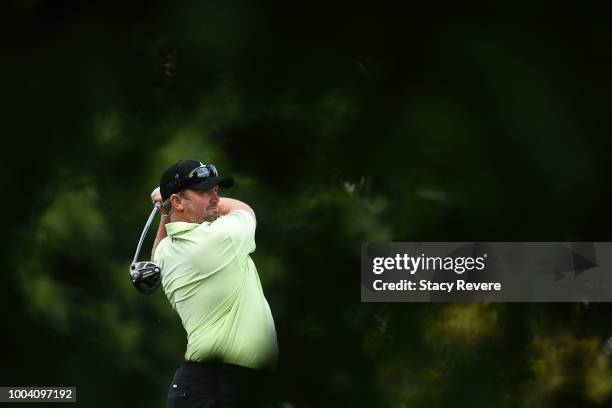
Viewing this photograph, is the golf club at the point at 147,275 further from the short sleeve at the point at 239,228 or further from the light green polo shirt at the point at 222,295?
the short sleeve at the point at 239,228

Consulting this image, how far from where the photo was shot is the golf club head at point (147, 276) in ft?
17.1

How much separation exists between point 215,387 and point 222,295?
0.36 m

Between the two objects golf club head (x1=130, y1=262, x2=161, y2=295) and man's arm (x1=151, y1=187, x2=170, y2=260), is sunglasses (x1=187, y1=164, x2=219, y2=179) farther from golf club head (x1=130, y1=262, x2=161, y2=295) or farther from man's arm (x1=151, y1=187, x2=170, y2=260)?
golf club head (x1=130, y1=262, x2=161, y2=295)

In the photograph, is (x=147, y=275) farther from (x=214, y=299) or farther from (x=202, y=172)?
(x=202, y=172)

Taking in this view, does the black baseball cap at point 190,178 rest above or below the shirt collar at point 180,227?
above

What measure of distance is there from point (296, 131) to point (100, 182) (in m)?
1.06

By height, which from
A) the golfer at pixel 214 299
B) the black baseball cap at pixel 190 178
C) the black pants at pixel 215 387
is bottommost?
the black pants at pixel 215 387

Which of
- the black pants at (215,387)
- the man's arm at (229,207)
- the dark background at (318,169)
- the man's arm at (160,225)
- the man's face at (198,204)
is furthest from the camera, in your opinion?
Answer: the dark background at (318,169)

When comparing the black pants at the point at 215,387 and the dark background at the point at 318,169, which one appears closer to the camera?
the black pants at the point at 215,387

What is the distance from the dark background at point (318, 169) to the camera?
6281 millimetres

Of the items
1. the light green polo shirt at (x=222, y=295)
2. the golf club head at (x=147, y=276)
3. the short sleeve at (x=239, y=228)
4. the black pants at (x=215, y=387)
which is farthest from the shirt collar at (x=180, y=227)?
the black pants at (x=215, y=387)

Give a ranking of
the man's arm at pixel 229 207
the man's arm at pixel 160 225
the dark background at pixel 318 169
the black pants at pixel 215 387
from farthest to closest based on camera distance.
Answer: the dark background at pixel 318 169 < the man's arm at pixel 160 225 < the man's arm at pixel 229 207 < the black pants at pixel 215 387

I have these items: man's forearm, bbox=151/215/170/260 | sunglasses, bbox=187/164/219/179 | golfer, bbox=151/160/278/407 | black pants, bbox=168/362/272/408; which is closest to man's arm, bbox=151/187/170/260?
man's forearm, bbox=151/215/170/260

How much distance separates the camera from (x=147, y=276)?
524 cm
